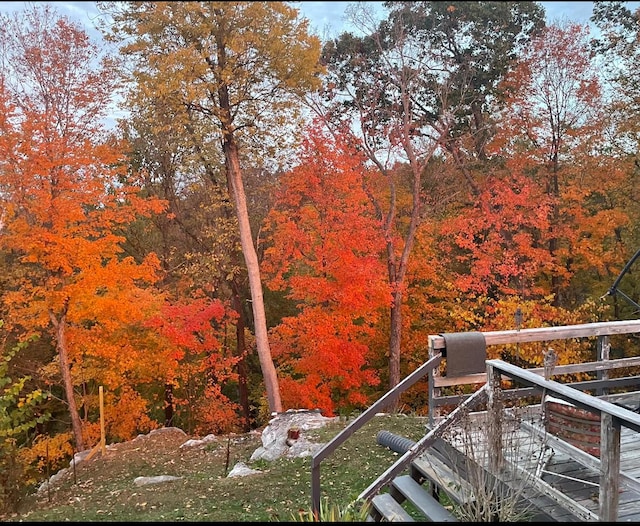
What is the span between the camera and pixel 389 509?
3.49 meters

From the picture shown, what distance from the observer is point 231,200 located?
12.1 meters

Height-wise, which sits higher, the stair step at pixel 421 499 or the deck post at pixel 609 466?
the deck post at pixel 609 466

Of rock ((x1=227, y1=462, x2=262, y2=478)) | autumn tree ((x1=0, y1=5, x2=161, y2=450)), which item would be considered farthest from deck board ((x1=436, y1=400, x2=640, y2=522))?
autumn tree ((x1=0, y1=5, x2=161, y2=450))

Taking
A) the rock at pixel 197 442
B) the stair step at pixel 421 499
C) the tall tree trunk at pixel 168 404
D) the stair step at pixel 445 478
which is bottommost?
the tall tree trunk at pixel 168 404

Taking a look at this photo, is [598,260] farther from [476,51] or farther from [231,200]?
[231,200]

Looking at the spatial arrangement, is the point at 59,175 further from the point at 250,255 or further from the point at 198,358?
the point at 198,358

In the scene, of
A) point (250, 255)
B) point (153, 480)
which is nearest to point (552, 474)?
point (153, 480)

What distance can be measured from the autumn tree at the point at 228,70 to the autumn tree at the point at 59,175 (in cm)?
198

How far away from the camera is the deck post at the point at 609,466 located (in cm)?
263

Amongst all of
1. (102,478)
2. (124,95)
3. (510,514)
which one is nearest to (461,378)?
(510,514)

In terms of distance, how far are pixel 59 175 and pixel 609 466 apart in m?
9.39

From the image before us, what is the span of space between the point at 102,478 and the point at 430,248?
381 inches

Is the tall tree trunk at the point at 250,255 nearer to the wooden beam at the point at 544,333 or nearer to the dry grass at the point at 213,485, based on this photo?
the dry grass at the point at 213,485

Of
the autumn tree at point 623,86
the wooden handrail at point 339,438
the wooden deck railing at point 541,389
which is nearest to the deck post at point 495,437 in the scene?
the wooden deck railing at point 541,389
